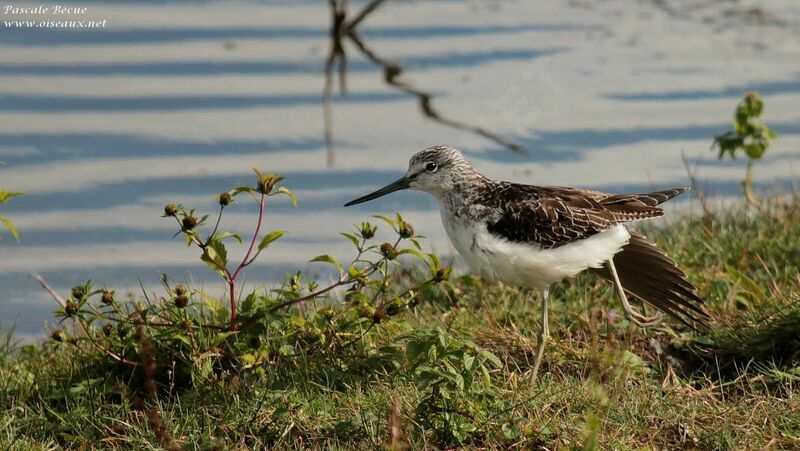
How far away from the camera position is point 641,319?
6.34m

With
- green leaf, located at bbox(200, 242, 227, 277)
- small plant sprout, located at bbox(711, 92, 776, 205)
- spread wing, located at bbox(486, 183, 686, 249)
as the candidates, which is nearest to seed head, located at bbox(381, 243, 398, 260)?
spread wing, located at bbox(486, 183, 686, 249)

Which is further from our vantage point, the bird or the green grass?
the bird

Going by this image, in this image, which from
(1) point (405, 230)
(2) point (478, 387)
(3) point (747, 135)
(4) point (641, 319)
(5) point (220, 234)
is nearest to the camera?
(2) point (478, 387)

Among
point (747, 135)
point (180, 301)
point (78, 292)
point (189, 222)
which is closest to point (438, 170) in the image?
point (189, 222)

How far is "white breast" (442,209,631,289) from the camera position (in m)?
5.81

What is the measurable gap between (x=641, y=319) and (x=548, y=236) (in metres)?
0.83

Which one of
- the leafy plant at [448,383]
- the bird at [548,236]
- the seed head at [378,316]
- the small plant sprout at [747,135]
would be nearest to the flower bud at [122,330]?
the seed head at [378,316]

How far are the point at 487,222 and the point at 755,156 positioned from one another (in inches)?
102

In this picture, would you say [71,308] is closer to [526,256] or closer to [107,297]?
[107,297]

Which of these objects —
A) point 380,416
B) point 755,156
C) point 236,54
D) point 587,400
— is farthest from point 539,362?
point 236,54

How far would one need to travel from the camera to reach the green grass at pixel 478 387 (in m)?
5.02

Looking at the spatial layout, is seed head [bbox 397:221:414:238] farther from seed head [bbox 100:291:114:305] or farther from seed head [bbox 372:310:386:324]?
seed head [bbox 100:291:114:305]

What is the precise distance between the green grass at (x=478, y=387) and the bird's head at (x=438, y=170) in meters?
0.63

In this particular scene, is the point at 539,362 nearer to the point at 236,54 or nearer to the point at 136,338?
the point at 136,338
